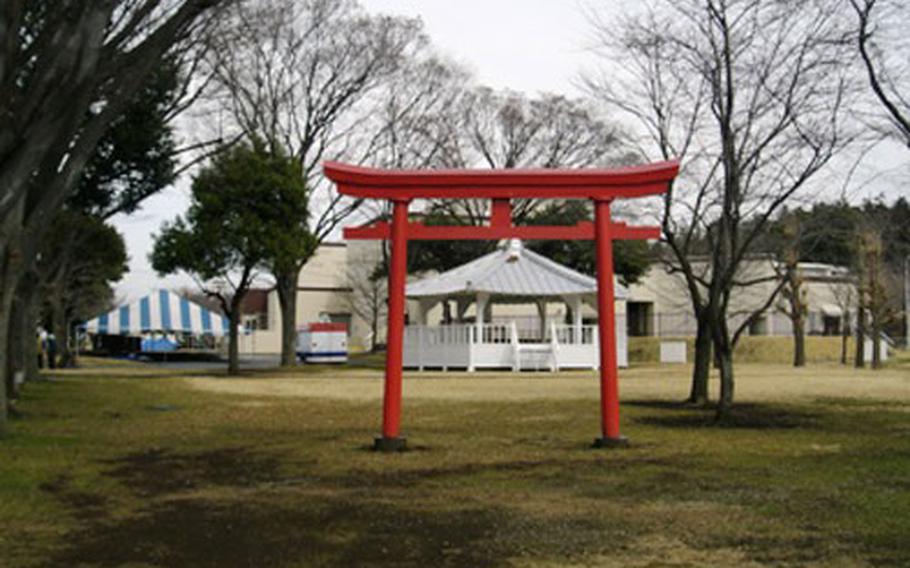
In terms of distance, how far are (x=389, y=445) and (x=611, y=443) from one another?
8.06 ft

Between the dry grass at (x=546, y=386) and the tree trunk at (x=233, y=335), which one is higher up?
the tree trunk at (x=233, y=335)

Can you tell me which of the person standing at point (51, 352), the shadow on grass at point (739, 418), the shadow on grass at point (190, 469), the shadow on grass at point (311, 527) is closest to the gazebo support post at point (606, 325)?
the shadow on grass at point (739, 418)

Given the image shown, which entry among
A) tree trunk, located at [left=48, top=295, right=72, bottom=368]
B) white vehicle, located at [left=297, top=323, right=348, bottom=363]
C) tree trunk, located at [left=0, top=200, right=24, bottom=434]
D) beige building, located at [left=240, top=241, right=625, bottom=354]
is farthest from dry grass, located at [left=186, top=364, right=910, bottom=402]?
beige building, located at [left=240, top=241, right=625, bottom=354]

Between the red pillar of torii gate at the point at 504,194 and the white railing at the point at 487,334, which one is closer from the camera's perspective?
the red pillar of torii gate at the point at 504,194

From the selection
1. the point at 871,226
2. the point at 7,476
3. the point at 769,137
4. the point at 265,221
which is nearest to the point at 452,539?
the point at 7,476

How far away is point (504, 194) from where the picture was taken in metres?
11.9

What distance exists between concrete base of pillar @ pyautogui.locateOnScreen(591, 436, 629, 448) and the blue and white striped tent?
31.3 metres

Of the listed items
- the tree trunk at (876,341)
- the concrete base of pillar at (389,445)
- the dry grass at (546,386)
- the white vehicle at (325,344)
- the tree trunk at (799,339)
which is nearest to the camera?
the concrete base of pillar at (389,445)

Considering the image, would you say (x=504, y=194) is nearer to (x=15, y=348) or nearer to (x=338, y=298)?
(x=15, y=348)

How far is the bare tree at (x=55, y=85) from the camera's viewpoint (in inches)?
338

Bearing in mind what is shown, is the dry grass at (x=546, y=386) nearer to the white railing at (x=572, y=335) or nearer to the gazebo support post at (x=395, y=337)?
the white railing at (x=572, y=335)

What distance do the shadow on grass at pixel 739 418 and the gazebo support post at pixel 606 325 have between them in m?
2.27

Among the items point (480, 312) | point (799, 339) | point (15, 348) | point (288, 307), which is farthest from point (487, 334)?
point (15, 348)

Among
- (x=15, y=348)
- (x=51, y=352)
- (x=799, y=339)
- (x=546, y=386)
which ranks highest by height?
(x=15, y=348)
